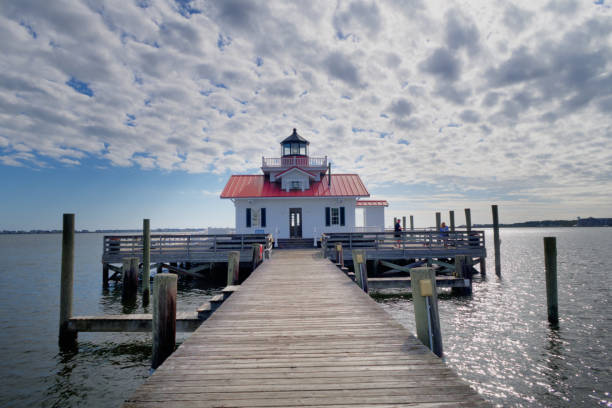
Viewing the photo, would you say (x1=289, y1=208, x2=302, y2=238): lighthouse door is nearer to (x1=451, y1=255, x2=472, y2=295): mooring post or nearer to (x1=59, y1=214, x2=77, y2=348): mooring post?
(x1=451, y1=255, x2=472, y2=295): mooring post

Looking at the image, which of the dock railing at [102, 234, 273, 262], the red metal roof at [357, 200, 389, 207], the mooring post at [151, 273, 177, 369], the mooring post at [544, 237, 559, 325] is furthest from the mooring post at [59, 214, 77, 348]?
the red metal roof at [357, 200, 389, 207]

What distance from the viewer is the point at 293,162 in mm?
28391

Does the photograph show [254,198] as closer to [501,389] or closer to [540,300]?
[540,300]

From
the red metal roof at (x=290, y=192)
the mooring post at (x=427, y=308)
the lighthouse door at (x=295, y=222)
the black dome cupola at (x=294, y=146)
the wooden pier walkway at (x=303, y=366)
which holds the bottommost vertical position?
the wooden pier walkway at (x=303, y=366)

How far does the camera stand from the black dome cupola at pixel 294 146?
96.3ft

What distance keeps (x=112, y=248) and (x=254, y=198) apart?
975 centimetres

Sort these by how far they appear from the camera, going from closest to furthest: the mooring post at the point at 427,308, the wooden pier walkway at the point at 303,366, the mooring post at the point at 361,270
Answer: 1. the wooden pier walkway at the point at 303,366
2. the mooring post at the point at 427,308
3. the mooring post at the point at 361,270

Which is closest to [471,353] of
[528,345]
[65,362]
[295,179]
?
[528,345]

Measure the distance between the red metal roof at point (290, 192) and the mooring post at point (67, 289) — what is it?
49.5ft

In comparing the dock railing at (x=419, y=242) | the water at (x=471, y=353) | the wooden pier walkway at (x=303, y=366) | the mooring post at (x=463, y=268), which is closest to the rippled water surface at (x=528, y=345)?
the water at (x=471, y=353)

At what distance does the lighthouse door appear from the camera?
25312 millimetres

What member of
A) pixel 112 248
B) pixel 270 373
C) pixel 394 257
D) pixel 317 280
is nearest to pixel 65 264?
pixel 317 280

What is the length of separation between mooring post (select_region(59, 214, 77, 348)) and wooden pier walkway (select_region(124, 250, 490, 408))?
5167 mm

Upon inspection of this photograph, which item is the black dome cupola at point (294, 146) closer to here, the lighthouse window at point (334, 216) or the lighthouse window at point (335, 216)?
the lighthouse window at point (334, 216)
